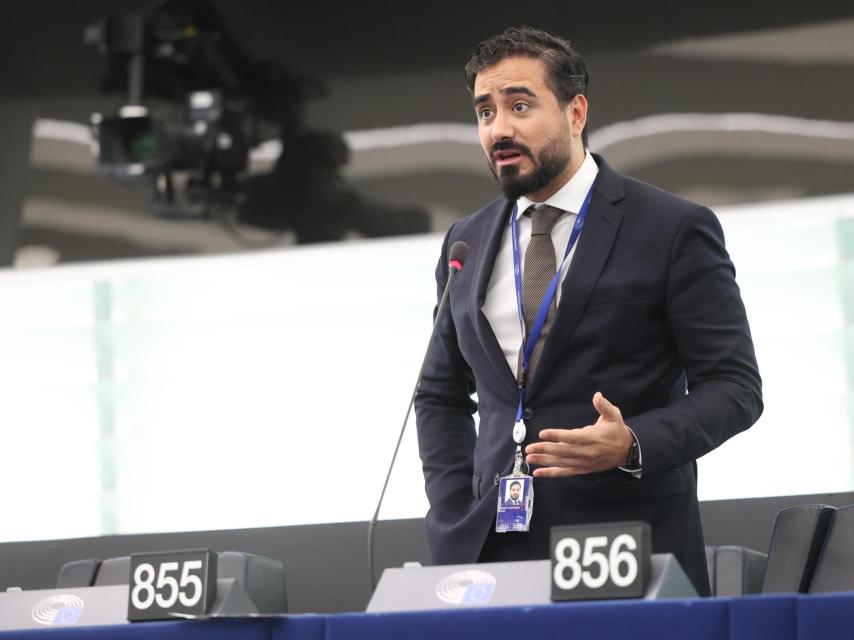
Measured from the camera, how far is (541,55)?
2016mm

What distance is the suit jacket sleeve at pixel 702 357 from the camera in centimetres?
171

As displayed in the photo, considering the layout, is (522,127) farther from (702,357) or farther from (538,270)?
(702,357)

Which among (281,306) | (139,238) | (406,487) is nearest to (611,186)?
(406,487)

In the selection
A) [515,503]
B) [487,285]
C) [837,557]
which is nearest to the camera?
[515,503]

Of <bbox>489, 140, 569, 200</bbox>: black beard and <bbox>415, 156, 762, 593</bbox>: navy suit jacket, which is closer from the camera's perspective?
<bbox>415, 156, 762, 593</bbox>: navy suit jacket

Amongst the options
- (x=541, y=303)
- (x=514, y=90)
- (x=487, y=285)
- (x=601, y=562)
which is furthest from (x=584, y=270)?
(x=601, y=562)

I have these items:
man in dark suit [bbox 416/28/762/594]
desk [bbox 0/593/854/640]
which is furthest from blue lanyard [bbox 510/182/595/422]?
desk [bbox 0/593/854/640]

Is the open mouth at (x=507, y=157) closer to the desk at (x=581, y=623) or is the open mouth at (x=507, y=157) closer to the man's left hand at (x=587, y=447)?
the man's left hand at (x=587, y=447)

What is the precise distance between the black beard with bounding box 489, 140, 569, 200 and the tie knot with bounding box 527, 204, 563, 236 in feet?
0.12

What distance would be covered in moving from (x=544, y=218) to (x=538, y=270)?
109mm

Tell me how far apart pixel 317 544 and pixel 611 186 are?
222cm

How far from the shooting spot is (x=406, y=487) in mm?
3902

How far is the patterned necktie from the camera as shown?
188cm

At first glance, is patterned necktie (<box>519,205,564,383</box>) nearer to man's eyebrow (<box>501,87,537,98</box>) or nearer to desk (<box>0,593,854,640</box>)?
man's eyebrow (<box>501,87,537,98</box>)
